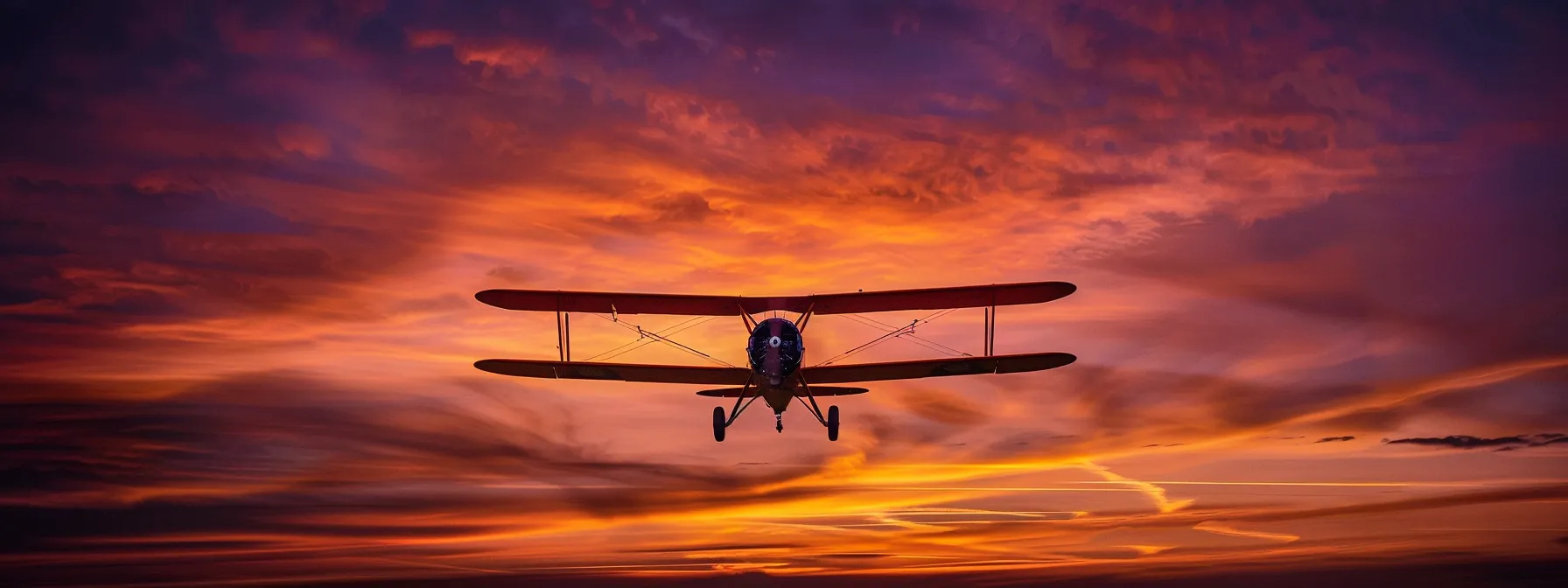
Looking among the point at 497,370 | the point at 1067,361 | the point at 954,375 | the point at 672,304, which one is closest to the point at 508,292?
the point at 497,370

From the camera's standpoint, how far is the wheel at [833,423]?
35750 millimetres

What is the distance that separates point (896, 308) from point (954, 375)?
3351 mm

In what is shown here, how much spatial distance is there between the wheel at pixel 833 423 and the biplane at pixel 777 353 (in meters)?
0.03

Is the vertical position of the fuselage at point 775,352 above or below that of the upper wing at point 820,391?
above

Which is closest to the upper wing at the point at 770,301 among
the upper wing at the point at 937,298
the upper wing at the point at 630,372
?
the upper wing at the point at 937,298

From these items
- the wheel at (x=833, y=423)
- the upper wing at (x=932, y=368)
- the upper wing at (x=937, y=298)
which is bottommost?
the wheel at (x=833, y=423)

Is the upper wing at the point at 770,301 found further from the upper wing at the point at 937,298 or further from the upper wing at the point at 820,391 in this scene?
the upper wing at the point at 820,391

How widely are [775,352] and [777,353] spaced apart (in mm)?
55

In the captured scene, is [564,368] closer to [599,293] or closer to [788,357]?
[599,293]

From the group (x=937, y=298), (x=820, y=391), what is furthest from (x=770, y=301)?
(x=937, y=298)

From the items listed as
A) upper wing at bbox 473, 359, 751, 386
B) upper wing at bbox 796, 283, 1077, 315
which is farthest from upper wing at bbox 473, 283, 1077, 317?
upper wing at bbox 473, 359, 751, 386

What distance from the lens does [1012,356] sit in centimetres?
3297

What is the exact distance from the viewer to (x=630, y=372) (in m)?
35.1

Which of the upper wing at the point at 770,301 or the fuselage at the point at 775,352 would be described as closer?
the fuselage at the point at 775,352
